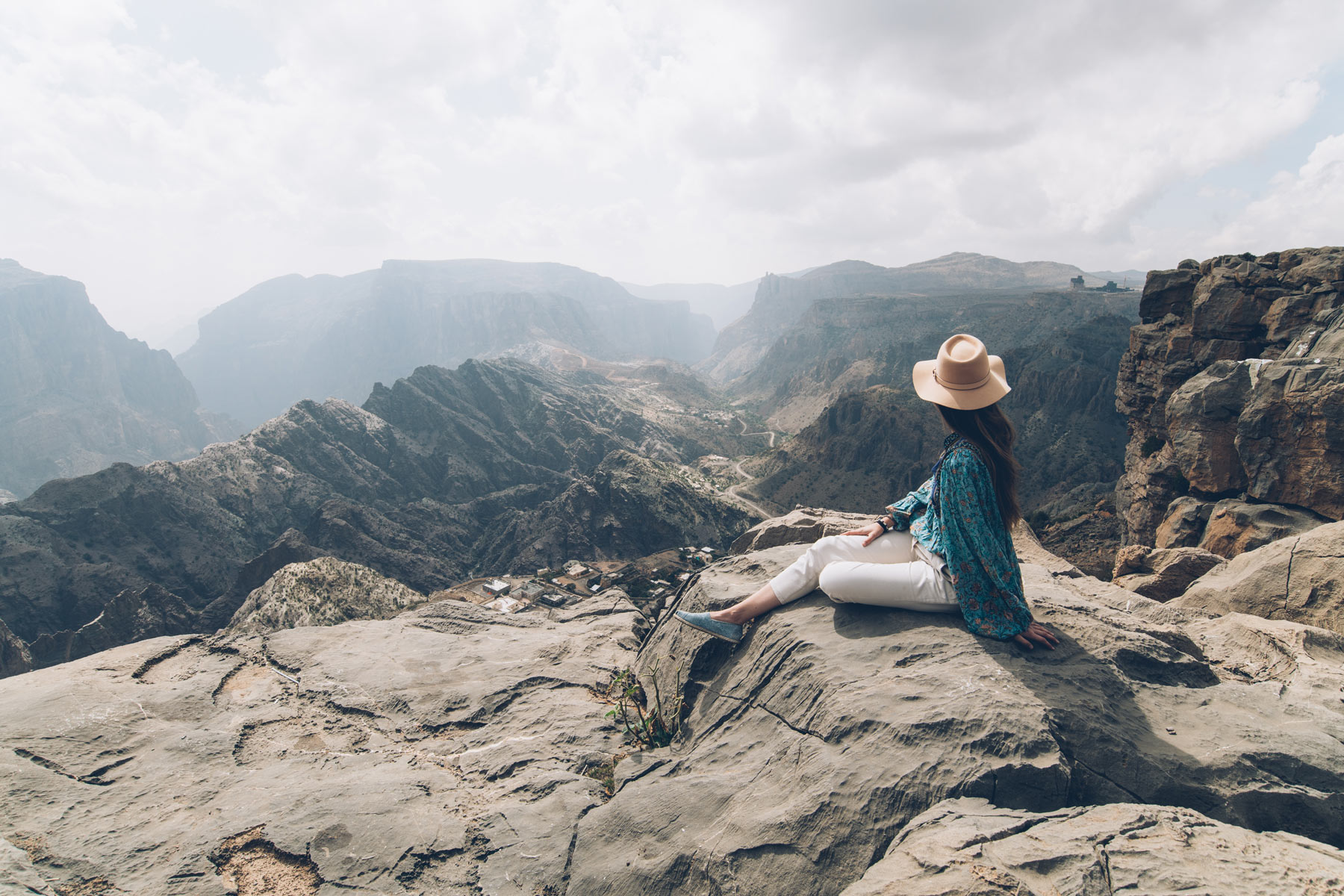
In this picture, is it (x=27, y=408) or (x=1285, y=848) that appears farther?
(x=27, y=408)

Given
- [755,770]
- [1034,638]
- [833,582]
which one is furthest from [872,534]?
[755,770]

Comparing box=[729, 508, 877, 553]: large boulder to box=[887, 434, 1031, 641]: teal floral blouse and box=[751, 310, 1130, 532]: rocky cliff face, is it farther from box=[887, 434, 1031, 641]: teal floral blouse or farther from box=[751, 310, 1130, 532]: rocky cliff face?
box=[751, 310, 1130, 532]: rocky cliff face

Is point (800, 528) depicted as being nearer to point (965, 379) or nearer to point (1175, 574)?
point (1175, 574)

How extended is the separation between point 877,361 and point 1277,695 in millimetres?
149287

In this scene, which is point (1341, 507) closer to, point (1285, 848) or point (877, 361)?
point (1285, 848)

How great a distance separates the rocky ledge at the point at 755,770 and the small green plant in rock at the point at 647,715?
0.13 metres

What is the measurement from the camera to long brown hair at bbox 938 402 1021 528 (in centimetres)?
559

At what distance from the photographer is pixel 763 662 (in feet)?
20.8

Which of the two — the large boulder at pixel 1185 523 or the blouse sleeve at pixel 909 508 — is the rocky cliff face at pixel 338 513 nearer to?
the large boulder at pixel 1185 523

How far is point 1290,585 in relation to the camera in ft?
30.1

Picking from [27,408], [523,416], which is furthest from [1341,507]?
[27,408]

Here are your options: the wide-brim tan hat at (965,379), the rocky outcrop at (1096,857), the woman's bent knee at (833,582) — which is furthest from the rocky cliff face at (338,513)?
the rocky outcrop at (1096,857)

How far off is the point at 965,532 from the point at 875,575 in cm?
93

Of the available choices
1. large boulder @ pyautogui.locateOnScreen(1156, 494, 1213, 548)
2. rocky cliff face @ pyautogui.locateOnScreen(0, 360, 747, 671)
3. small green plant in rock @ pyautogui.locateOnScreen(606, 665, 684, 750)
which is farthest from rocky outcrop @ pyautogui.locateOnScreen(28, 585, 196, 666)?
large boulder @ pyautogui.locateOnScreen(1156, 494, 1213, 548)
